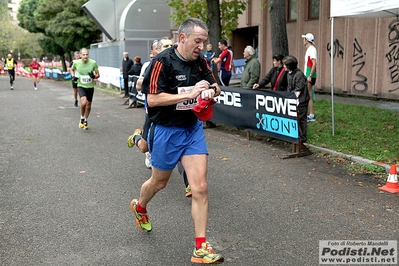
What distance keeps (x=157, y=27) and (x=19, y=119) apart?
1474cm

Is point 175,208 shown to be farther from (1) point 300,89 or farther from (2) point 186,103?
(1) point 300,89

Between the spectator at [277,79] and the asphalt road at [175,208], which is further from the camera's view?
the spectator at [277,79]

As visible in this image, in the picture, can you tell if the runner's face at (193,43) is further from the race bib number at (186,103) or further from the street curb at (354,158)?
the street curb at (354,158)

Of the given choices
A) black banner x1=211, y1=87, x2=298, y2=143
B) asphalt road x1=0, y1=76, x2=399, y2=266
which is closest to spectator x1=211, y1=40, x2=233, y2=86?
black banner x1=211, y1=87, x2=298, y2=143

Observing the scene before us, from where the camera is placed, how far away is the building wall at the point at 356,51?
14.8 metres

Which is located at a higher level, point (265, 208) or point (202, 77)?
point (202, 77)

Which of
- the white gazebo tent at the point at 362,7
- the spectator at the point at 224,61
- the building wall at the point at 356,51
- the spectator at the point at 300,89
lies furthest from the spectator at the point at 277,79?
the building wall at the point at 356,51

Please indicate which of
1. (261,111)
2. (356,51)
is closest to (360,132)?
(261,111)

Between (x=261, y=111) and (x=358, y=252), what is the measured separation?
5210 millimetres

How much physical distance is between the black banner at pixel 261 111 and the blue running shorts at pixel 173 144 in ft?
14.4

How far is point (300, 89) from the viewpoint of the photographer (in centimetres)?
873

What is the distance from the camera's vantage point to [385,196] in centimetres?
593

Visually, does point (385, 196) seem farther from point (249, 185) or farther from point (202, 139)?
point (202, 139)

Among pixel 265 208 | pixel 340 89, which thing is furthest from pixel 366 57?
pixel 265 208
